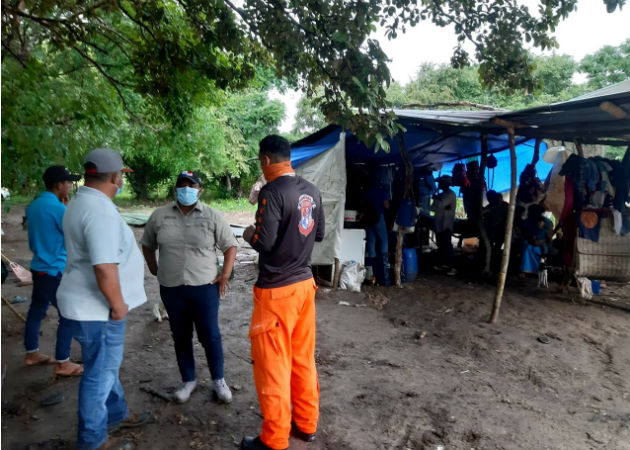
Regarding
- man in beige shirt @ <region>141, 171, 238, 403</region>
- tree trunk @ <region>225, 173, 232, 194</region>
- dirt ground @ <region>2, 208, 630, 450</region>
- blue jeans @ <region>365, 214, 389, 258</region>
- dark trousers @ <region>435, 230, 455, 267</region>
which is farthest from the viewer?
tree trunk @ <region>225, 173, 232, 194</region>

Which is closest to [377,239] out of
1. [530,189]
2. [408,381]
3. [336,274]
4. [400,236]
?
[400,236]

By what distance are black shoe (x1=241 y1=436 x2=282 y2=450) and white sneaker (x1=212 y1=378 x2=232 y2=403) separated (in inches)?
22.1

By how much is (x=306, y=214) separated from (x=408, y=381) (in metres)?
2.06

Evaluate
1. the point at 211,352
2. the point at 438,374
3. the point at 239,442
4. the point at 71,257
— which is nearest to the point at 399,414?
the point at 438,374

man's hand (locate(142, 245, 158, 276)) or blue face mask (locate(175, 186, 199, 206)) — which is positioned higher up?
blue face mask (locate(175, 186, 199, 206))

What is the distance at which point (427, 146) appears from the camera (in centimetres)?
770

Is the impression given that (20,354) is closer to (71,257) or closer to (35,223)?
(35,223)

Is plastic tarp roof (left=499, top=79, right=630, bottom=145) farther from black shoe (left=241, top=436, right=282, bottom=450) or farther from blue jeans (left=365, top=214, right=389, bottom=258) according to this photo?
black shoe (left=241, top=436, right=282, bottom=450)

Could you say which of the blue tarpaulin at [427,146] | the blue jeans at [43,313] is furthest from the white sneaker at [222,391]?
the blue tarpaulin at [427,146]

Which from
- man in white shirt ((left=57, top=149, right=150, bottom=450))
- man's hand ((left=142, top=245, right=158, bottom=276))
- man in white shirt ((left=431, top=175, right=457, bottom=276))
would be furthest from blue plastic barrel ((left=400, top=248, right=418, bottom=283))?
man in white shirt ((left=57, top=149, right=150, bottom=450))

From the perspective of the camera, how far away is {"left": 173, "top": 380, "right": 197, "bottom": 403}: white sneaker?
3178 millimetres

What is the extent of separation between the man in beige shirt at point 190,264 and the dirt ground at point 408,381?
0.49 metres

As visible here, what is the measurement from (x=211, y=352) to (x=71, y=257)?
1.27 m

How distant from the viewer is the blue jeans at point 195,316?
3031 mm
